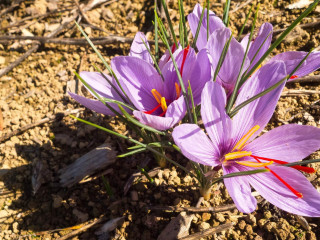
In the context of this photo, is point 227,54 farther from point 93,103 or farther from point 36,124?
point 36,124

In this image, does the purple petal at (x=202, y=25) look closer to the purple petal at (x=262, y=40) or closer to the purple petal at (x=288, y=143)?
the purple petal at (x=262, y=40)

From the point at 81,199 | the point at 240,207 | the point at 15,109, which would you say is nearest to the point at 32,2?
the point at 15,109

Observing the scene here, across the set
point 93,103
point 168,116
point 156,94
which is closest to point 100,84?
point 93,103

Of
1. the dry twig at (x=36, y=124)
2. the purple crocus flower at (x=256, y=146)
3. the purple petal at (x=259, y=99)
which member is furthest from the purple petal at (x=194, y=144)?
the dry twig at (x=36, y=124)

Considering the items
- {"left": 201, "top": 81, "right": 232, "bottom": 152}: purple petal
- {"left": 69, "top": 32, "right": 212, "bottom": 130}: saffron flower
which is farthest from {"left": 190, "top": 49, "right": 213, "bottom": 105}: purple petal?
{"left": 201, "top": 81, "right": 232, "bottom": 152}: purple petal

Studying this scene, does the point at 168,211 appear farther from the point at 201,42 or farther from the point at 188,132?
the point at 201,42

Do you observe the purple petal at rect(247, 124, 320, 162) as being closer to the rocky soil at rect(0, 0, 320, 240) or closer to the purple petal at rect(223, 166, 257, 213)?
the purple petal at rect(223, 166, 257, 213)

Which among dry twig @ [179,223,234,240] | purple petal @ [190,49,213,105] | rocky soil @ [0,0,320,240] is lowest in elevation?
dry twig @ [179,223,234,240]
